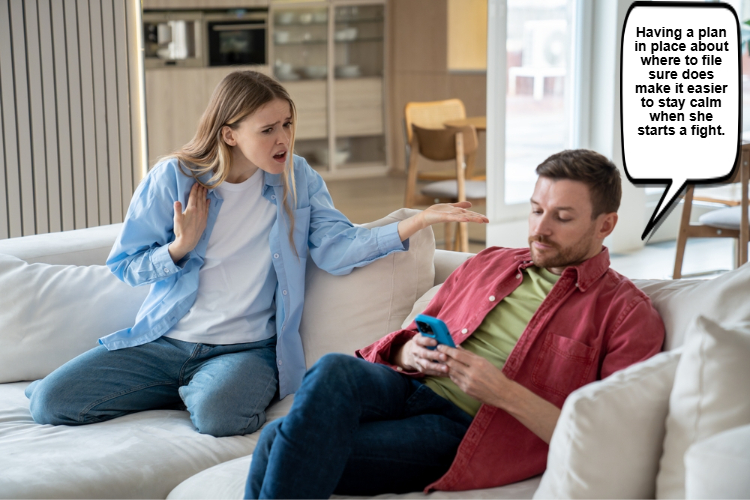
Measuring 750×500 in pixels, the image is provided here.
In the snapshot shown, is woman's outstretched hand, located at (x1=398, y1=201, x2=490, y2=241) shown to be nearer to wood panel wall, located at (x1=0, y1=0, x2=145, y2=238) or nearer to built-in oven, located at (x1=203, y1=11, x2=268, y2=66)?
wood panel wall, located at (x1=0, y1=0, x2=145, y2=238)

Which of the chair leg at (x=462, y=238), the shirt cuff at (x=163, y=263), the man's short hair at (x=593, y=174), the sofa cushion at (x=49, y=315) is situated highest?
the man's short hair at (x=593, y=174)

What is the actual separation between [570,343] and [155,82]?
124 inches

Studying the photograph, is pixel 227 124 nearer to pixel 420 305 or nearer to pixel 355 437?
pixel 420 305

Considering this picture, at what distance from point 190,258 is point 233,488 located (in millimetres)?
712

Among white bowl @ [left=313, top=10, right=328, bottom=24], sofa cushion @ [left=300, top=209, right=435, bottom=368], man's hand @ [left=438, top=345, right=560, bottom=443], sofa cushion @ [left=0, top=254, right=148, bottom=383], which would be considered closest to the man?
man's hand @ [left=438, top=345, right=560, bottom=443]

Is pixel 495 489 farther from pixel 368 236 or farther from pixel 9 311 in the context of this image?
pixel 9 311

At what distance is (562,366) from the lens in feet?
4.97

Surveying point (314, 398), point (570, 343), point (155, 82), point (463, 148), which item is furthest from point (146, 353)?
point (463, 148)

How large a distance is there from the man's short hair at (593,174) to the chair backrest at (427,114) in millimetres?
2948

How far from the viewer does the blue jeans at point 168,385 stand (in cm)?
188

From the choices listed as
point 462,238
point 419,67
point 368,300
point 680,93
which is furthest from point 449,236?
point 368,300

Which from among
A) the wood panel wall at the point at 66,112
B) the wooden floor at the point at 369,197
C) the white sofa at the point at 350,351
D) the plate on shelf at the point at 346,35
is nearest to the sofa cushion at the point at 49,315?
the white sofa at the point at 350,351

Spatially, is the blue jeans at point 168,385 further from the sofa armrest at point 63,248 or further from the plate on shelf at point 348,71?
the plate on shelf at point 348,71

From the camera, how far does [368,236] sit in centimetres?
206
